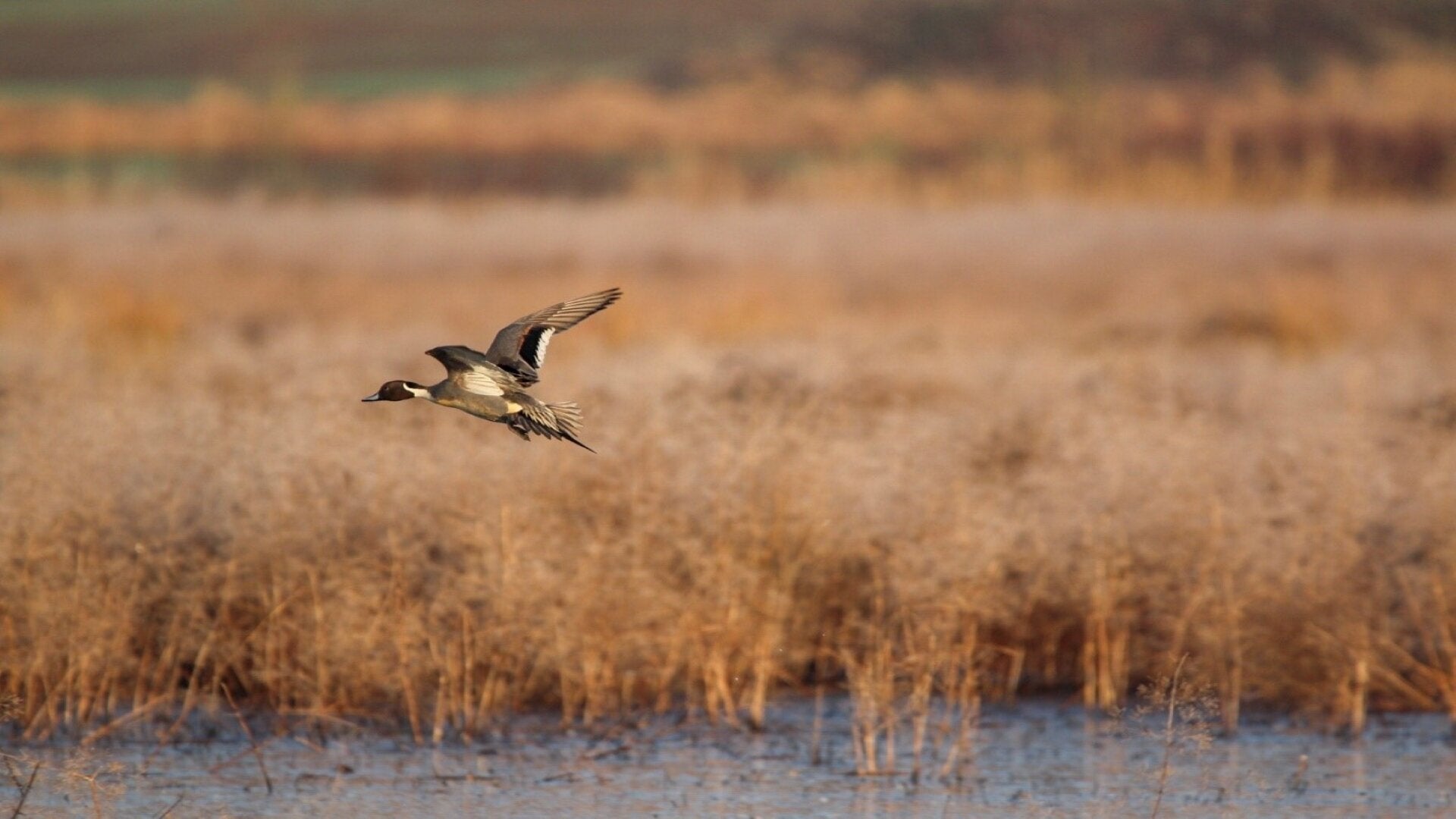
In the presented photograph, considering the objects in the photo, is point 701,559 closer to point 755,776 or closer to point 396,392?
point 755,776

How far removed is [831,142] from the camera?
35.2 metres

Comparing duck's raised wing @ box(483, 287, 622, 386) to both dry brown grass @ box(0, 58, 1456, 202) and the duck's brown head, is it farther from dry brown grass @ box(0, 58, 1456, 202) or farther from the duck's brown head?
dry brown grass @ box(0, 58, 1456, 202)

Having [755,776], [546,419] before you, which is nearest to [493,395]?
[546,419]

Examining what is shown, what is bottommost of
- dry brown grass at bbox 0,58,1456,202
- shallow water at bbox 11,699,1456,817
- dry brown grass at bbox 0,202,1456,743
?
shallow water at bbox 11,699,1456,817

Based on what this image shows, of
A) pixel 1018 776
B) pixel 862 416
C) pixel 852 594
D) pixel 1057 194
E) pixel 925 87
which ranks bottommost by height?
pixel 1018 776

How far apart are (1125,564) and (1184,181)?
65.1 feet

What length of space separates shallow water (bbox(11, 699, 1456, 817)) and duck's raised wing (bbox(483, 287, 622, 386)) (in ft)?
7.19

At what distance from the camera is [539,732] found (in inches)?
334

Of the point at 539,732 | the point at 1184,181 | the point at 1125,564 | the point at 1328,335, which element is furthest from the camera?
the point at 1184,181

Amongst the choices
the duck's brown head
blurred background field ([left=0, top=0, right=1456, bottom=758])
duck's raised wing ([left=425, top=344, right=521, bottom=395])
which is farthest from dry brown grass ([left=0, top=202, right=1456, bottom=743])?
the duck's brown head

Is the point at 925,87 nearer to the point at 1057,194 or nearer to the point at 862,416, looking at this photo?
the point at 1057,194

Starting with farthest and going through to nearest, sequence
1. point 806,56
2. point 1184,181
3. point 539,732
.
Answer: point 806,56 < point 1184,181 < point 539,732

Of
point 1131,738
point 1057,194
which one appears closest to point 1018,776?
point 1131,738

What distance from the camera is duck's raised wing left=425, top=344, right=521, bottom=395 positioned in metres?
5.47
